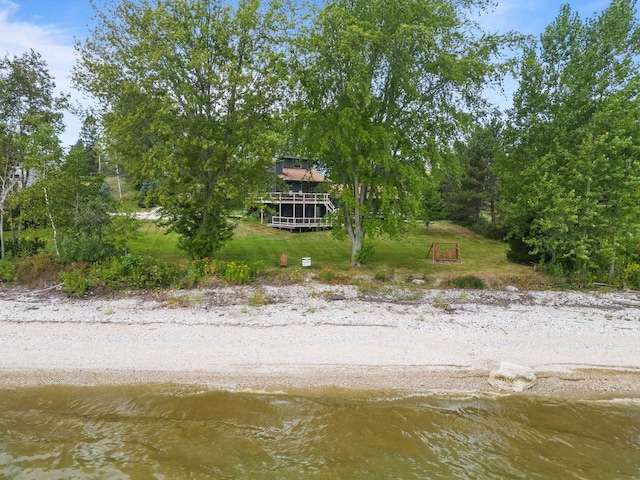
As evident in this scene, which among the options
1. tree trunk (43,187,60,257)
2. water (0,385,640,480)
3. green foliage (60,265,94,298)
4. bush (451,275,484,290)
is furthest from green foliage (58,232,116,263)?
bush (451,275,484,290)

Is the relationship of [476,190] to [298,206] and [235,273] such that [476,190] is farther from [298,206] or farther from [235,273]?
[235,273]

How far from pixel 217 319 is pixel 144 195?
831cm

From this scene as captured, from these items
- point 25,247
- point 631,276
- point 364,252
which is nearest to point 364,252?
point 364,252

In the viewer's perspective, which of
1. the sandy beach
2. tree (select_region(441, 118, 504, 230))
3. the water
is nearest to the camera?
the water

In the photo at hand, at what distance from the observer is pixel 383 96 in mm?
18578

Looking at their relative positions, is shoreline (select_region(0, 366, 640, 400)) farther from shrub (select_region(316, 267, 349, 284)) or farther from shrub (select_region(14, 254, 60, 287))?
shrub (select_region(14, 254, 60, 287))

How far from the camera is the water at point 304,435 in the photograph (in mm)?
6641

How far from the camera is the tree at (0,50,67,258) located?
16.8 meters

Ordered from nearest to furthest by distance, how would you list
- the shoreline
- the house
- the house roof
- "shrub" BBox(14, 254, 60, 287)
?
the shoreline → "shrub" BBox(14, 254, 60, 287) → the house → the house roof

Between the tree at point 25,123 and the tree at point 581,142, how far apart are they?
811 inches

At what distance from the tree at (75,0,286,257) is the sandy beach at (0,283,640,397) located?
17.2ft

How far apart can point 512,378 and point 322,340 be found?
15.7ft

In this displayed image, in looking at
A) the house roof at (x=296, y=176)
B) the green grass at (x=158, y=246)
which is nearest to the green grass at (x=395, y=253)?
the green grass at (x=158, y=246)

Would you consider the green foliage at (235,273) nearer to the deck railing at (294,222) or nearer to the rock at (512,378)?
the rock at (512,378)
